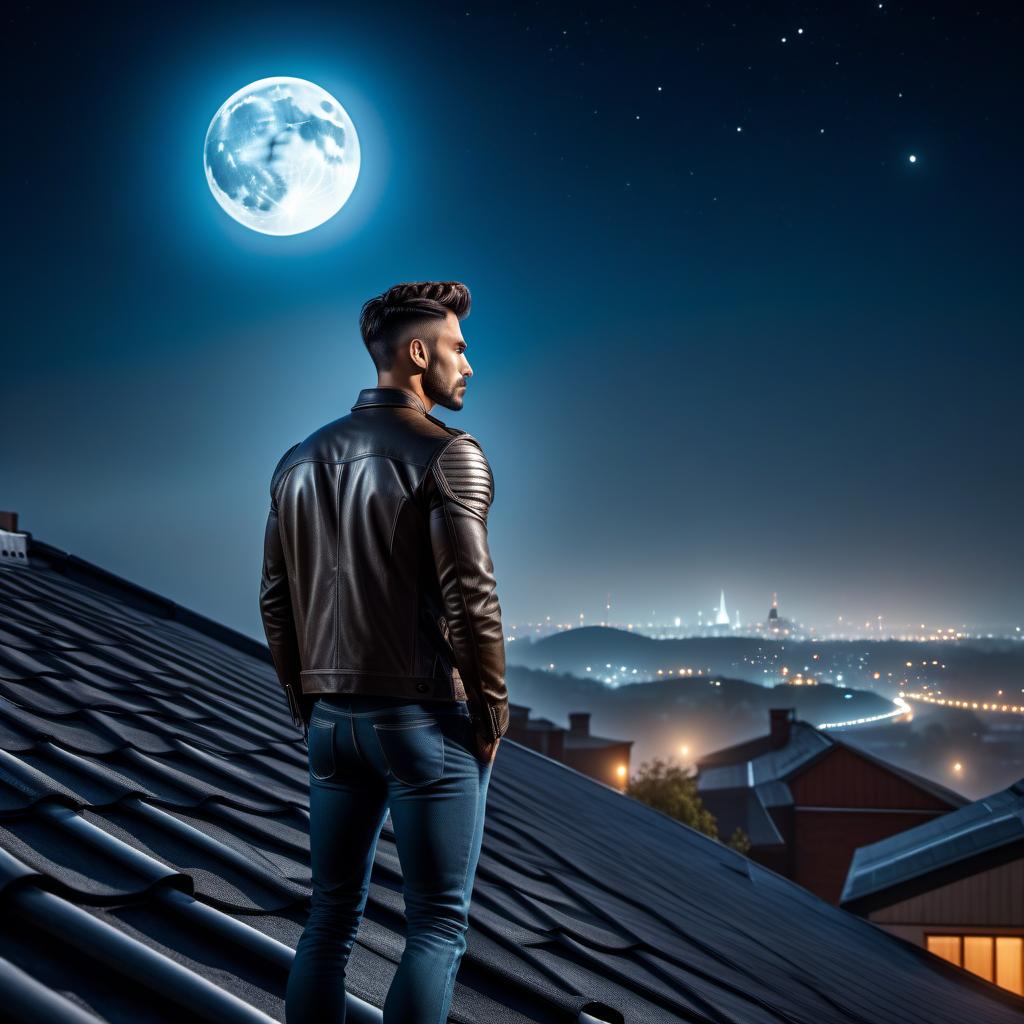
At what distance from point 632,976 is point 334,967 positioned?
6.33 ft

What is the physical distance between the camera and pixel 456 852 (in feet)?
7.06

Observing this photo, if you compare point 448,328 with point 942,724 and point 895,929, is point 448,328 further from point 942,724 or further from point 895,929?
point 942,724

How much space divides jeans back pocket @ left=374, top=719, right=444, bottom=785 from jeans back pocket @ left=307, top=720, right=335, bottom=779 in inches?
6.2

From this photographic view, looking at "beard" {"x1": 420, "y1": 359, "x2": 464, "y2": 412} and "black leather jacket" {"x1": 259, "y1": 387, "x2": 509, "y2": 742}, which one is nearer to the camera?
"black leather jacket" {"x1": 259, "y1": 387, "x2": 509, "y2": 742}

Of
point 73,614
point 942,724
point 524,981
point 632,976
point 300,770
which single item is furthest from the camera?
point 942,724

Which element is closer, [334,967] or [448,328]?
[334,967]

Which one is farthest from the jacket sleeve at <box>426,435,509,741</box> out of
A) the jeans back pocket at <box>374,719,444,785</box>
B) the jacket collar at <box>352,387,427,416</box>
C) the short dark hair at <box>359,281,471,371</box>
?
the short dark hair at <box>359,281,471,371</box>

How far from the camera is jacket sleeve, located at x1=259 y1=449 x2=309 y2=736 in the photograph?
2498 mm

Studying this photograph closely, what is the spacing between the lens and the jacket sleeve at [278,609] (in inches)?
98.3

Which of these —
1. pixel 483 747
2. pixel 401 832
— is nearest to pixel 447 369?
pixel 483 747

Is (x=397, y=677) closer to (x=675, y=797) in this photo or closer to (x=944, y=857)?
(x=944, y=857)

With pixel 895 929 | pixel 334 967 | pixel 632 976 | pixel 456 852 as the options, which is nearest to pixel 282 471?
pixel 456 852

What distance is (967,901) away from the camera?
1174 centimetres

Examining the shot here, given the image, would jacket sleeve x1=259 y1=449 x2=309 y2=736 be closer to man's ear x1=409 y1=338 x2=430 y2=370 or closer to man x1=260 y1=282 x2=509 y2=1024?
man x1=260 y1=282 x2=509 y2=1024
